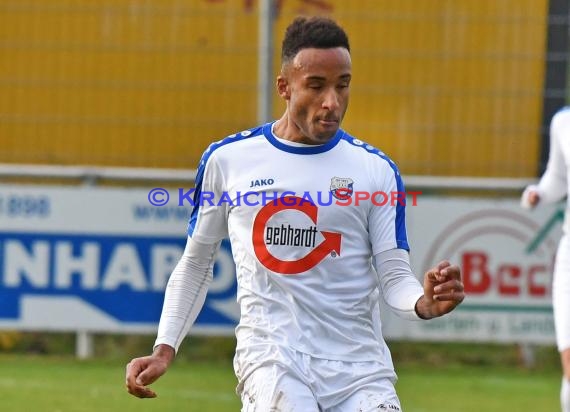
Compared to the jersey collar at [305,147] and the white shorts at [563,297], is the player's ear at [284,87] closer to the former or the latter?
the jersey collar at [305,147]

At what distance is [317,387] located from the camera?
429cm

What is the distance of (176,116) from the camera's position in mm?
10570

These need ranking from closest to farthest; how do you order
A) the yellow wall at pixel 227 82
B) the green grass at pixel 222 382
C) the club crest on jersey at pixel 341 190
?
1. the club crest on jersey at pixel 341 190
2. the green grass at pixel 222 382
3. the yellow wall at pixel 227 82

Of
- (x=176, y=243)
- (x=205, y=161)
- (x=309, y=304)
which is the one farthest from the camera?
(x=176, y=243)

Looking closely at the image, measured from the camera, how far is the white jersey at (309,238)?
4387mm

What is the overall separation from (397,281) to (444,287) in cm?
51

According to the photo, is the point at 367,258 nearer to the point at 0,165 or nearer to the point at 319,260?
the point at 319,260

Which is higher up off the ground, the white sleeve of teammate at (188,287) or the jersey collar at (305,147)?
the jersey collar at (305,147)

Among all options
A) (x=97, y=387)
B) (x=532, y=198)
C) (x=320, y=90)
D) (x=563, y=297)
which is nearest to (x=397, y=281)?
(x=320, y=90)

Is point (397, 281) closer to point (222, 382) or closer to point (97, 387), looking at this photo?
point (97, 387)

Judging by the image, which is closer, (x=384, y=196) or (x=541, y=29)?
(x=384, y=196)

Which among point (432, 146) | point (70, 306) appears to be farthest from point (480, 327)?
point (70, 306)

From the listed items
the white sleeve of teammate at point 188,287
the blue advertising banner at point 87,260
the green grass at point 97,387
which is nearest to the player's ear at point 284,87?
the white sleeve of teammate at point 188,287

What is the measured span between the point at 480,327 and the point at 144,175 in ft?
8.79
